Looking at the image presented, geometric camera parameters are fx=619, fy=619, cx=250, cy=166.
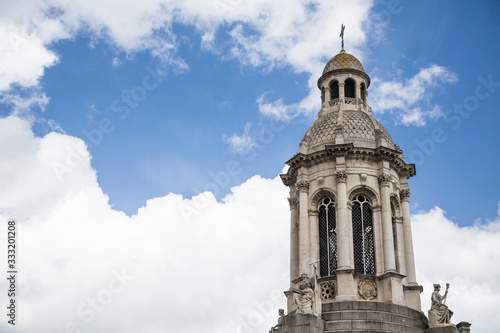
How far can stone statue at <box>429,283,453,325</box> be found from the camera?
105 ft

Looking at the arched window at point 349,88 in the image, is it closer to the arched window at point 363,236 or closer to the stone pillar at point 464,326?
the arched window at point 363,236

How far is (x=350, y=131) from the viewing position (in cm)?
3816

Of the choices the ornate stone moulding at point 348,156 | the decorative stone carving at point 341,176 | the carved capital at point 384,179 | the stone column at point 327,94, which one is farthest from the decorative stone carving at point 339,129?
the stone column at point 327,94

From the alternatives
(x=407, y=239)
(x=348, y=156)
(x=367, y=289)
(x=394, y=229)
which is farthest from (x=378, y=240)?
(x=348, y=156)

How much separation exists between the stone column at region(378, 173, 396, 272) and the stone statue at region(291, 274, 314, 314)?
5.49m

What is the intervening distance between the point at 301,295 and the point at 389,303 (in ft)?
17.1

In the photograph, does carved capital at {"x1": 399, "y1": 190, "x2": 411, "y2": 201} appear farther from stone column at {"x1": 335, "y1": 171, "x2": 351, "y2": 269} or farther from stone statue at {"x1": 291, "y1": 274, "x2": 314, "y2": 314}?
stone statue at {"x1": 291, "y1": 274, "x2": 314, "y2": 314}

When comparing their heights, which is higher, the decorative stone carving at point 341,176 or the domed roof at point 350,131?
the domed roof at point 350,131

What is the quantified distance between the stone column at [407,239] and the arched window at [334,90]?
804cm

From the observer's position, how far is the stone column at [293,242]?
37.3 m

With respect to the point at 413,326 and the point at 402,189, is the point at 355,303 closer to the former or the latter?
the point at 413,326

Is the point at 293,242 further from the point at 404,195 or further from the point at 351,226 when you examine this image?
the point at 404,195

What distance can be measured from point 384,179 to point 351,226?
11.8ft

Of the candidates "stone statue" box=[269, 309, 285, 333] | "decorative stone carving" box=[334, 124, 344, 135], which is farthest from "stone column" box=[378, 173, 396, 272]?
"stone statue" box=[269, 309, 285, 333]
